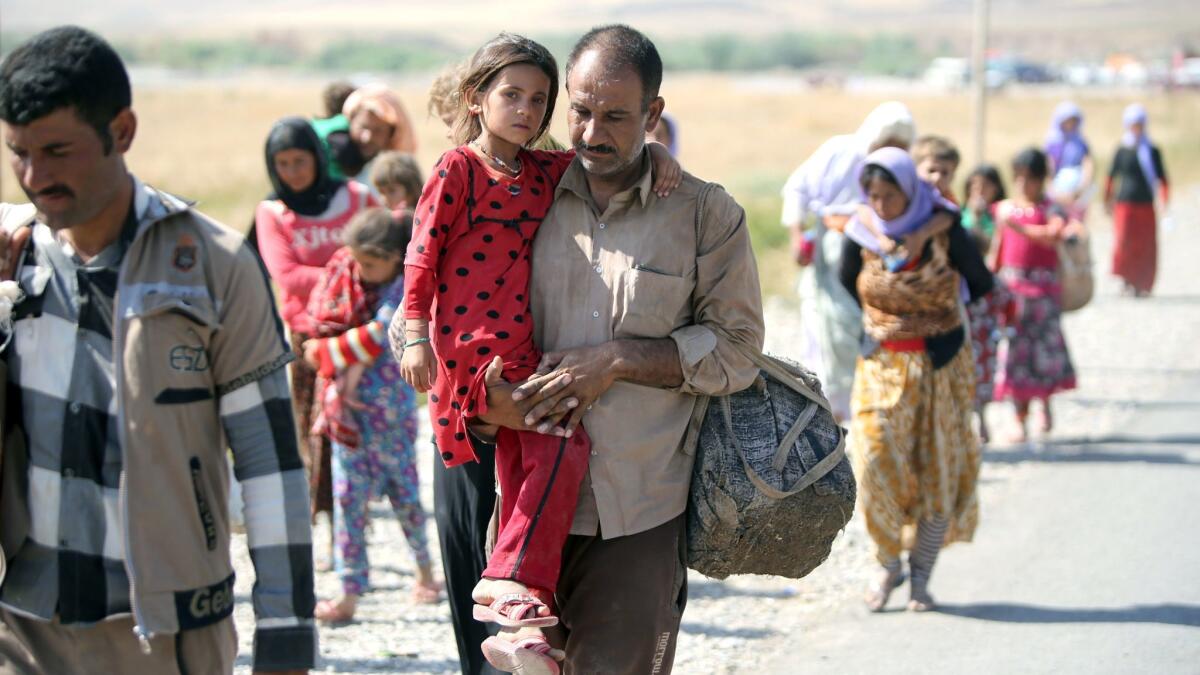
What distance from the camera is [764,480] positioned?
11.9ft

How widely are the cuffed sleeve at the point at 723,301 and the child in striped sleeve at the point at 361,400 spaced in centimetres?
261

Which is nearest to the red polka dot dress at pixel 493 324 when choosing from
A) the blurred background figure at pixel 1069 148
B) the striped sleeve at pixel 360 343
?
the striped sleeve at pixel 360 343

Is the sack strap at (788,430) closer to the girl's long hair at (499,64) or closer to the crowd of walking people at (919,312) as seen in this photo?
the girl's long hair at (499,64)

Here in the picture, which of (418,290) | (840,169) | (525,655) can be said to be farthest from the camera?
(840,169)

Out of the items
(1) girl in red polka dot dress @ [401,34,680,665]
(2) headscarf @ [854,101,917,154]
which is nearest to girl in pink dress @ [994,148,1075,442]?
(2) headscarf @ [854,101,917,154]

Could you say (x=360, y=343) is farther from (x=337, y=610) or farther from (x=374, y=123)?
(x=374, y=123)

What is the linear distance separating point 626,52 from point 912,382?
10.3ft

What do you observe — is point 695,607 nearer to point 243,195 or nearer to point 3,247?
point 3,247

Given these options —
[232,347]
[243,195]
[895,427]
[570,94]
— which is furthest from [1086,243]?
[243,195]

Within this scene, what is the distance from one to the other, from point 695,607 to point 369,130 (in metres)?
2.84

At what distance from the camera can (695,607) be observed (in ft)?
21.1

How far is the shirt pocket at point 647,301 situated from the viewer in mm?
3564

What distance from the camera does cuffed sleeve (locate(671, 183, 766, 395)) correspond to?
3594mm

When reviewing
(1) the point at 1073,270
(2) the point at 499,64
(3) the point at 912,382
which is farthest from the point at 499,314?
(1) the point at 1073,270
